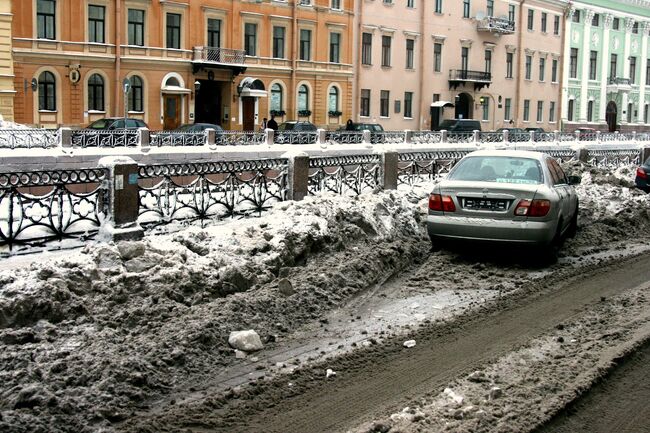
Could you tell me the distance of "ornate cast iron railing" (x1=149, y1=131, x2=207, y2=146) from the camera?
26312 mm

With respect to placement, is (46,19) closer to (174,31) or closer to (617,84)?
(174,31)

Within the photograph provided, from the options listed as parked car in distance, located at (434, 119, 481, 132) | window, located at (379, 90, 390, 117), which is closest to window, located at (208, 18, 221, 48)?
window, located at (379, 90, 390, 117)

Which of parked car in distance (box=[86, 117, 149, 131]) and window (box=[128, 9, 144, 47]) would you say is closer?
parked car in distance (box=[86, 117, 149, 131])

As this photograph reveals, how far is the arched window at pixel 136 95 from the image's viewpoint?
129ft

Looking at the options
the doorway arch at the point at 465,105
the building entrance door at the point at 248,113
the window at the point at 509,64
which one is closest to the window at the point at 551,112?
the window at the point at 509,64

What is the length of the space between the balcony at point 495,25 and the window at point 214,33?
22.2m

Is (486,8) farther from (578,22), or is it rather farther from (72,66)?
(72,66)

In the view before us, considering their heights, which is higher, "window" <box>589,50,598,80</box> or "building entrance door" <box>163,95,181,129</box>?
"window" <box>589,50,598,80</box>

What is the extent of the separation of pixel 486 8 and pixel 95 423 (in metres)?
56.7

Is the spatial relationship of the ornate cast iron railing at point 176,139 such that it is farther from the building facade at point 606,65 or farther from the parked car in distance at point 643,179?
the building facade at point 606,65

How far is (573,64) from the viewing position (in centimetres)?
6694

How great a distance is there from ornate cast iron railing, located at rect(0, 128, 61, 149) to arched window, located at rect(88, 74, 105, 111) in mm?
14589

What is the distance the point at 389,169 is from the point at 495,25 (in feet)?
144

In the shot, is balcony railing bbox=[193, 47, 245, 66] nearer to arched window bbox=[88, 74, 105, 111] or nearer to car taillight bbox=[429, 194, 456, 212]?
arched window bbox=[88, 74, 105, 111]
